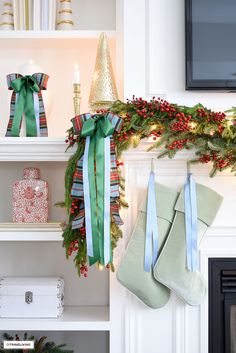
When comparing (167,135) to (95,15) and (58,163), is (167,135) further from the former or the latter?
(95,15)

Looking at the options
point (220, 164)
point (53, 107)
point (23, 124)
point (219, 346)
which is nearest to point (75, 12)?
point (53, 107)

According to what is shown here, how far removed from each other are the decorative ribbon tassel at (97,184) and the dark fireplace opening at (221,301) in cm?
45

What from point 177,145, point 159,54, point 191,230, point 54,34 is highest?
point 54,34

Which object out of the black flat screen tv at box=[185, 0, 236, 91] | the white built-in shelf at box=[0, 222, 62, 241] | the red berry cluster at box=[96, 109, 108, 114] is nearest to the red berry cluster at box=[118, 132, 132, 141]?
the red berry cluster at box=[96, 109, 108, 114]

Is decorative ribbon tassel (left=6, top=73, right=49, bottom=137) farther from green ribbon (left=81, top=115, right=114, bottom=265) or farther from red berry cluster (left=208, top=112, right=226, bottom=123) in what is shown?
red berry cluster (left=208, top=112, right=226, bottom=123)

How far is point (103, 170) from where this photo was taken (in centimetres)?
201

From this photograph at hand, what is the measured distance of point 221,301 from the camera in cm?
213

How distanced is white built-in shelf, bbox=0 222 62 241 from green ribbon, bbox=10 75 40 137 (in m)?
0.39

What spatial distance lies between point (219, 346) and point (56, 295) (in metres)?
0.70

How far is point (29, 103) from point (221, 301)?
44.9 inches

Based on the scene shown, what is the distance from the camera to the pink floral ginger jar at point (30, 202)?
228 cm

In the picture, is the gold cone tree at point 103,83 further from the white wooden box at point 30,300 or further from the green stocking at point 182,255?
the white wooden box at point 30,300

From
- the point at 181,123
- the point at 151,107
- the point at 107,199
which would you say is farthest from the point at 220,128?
the point at 107,199

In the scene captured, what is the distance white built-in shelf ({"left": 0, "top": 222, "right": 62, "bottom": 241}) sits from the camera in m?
2.19
